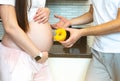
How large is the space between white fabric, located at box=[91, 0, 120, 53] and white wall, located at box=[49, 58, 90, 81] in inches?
10.4

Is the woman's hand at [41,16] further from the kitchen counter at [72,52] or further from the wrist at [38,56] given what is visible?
the kitchen counter at [72,52]

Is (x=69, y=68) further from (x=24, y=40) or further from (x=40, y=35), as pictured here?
(x=24, y=40)

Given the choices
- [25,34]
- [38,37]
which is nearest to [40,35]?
[38,37]

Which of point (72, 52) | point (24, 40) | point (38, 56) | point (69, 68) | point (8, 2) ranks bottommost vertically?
point (69, 68)

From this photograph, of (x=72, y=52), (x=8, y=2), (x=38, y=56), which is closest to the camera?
(x=8, y=2)

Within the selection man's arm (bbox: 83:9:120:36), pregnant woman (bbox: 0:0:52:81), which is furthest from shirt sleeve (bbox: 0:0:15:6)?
man's arm (bbox: 83:9:120:36)

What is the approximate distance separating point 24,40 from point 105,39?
45 cm

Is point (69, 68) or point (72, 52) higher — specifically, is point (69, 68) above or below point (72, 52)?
below

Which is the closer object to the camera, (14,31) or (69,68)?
(14,31)

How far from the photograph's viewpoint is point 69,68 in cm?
163

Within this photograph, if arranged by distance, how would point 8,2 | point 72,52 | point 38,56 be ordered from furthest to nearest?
1. point 72,52
2. point 38,56
3. point 8,2

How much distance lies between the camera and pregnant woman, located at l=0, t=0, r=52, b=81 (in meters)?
1.16

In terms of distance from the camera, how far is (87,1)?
2.04 metres

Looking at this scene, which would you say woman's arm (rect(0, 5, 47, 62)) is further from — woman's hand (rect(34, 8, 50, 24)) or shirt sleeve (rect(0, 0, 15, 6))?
woman's hand (rect(34, 8, 50, 24))
